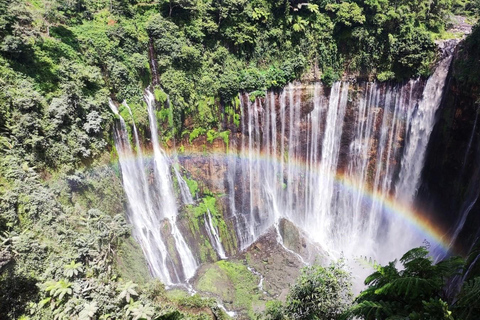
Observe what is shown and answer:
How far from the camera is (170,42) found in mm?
21688

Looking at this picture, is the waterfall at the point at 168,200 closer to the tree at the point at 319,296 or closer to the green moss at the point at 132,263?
the green moss at the point at 132,263

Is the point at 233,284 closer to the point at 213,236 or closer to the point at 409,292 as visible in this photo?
the point at 213,236

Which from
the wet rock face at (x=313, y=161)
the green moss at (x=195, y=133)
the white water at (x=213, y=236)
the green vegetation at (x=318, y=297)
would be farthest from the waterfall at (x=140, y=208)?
the green vegetation at (x=318, y=297)

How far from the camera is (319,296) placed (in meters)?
11.0

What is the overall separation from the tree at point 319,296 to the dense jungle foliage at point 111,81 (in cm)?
394

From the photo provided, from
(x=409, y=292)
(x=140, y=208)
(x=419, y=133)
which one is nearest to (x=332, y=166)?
(x=419, y=133)

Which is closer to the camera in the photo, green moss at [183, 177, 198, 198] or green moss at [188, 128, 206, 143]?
green moss at [188, 128, 206, 143]

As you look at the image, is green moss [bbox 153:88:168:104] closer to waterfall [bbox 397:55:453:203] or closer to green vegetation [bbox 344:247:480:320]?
green vegetation [bbox 344:247:480:320]

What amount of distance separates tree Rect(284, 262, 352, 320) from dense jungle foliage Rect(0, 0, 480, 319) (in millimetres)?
3941

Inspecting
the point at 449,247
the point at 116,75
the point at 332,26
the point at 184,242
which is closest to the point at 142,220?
the point at 184,242

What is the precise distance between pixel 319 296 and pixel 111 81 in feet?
53.5

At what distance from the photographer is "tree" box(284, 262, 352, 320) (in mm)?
10812

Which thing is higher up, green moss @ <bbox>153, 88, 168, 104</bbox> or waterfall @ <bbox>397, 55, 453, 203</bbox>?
green moss @ <bbox>153, 88, 168, 104</bbox>

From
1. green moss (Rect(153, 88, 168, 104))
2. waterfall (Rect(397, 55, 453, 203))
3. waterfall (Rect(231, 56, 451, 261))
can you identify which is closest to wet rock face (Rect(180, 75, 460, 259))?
waterfall (Rect(231, 56, 451, 261))
